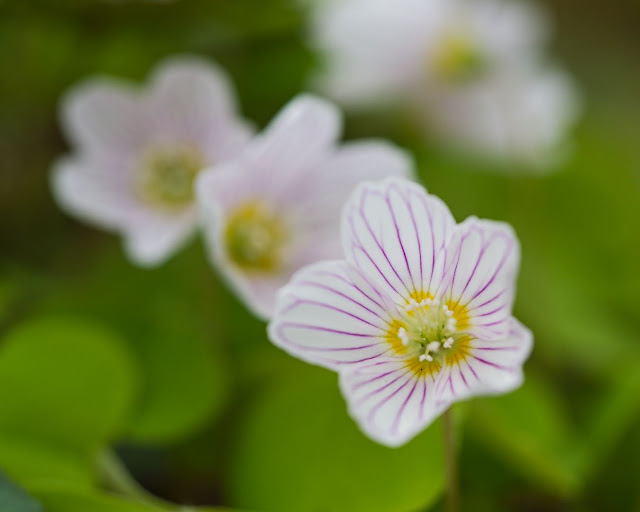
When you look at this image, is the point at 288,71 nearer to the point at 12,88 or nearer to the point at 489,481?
the point at 12,88

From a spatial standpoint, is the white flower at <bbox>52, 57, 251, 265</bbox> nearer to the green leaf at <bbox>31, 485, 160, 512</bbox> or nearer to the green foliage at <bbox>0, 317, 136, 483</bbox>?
the green foliage at <bbox>0, 317, 136, 483</bbox>

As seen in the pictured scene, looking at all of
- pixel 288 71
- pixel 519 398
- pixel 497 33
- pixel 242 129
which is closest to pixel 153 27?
pixel 288 71

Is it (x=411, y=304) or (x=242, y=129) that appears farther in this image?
(x=242, y=129)

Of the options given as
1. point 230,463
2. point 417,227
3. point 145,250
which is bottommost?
point 230,463

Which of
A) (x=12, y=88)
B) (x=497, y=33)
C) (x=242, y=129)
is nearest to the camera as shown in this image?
(x=242, y=129)

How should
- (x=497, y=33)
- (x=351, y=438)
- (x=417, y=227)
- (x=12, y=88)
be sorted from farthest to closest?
(x=497, y=33) < (x=12, y=88) < (x=351, y=438) < (x=417, y=227)

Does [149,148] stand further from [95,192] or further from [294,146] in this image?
[294,146]

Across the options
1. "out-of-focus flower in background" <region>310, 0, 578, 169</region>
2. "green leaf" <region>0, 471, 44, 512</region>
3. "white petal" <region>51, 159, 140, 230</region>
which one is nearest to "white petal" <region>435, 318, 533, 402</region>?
"green leaf" <region>0, 471, 44, 512</region>
